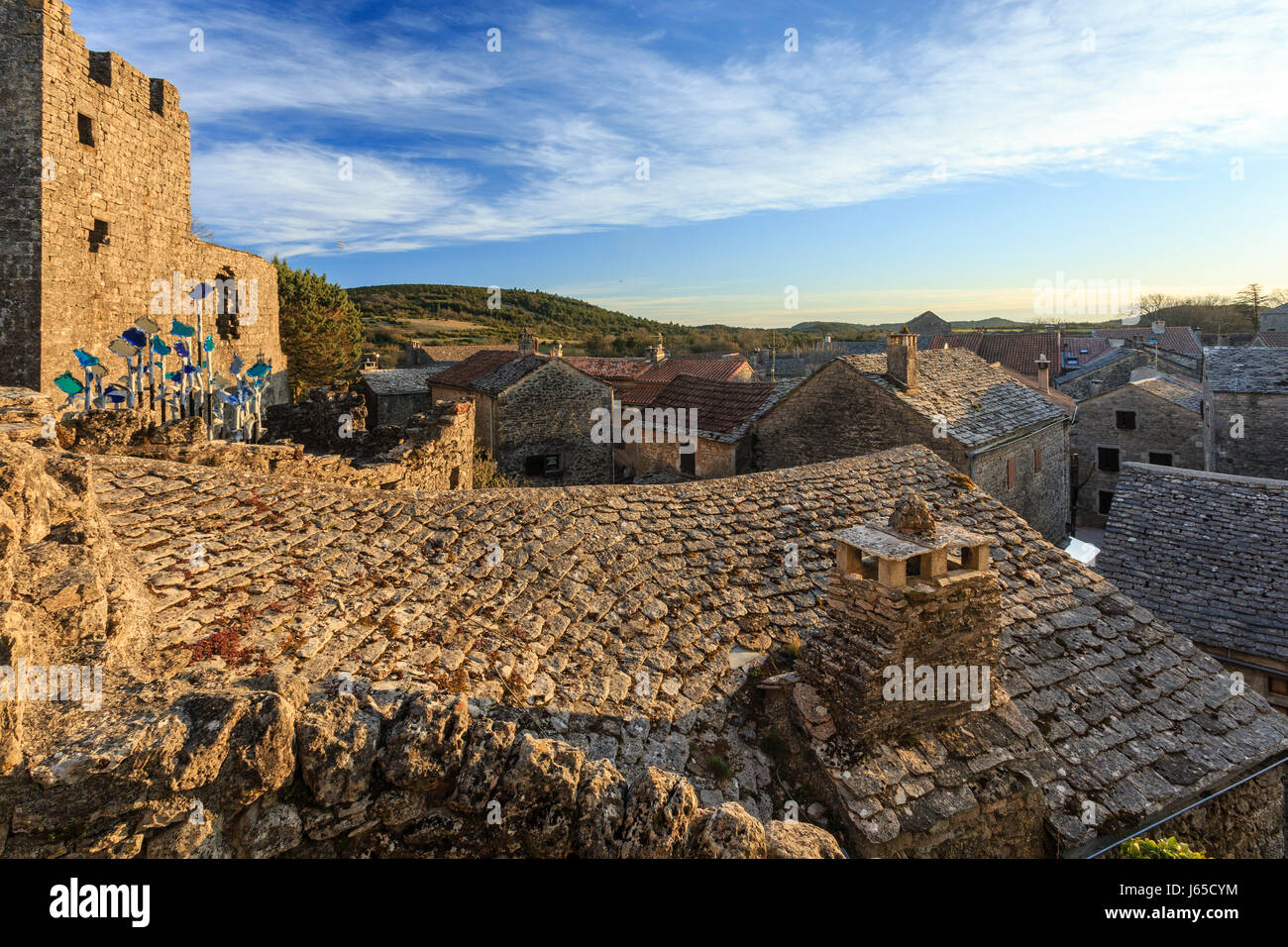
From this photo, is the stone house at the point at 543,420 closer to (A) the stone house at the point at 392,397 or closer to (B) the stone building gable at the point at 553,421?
(B) the stone building gable at the point at 553,421

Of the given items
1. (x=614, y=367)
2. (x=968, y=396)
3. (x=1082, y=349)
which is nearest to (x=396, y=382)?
(x=614, y=367)

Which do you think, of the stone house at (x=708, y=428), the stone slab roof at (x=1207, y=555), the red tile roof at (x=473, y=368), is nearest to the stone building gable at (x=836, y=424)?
the stone house at (x=708, y=428)

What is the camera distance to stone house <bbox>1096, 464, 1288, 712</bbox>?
1084 centimetres

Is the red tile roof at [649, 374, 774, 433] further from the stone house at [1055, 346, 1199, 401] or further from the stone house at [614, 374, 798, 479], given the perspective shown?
the stone house at [1055, 346, 1199, 401]

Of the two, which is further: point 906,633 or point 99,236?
point 99,236

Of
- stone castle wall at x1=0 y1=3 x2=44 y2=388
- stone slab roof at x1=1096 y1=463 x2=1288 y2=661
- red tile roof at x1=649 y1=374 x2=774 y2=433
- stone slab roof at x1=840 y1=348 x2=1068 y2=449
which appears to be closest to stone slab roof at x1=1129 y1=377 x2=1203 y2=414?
stone slab roof at x1=840 y1=348 x2=1068 y2=449

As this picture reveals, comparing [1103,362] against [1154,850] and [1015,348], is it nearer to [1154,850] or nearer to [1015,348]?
[1015,348]

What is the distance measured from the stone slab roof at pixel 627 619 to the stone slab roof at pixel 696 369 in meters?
31.7

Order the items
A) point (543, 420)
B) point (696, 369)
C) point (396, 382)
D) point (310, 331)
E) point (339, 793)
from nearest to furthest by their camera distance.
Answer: point (339, 793)
point (543, 420)
point (396, 382)
point (310, 331)
point (696, 369)

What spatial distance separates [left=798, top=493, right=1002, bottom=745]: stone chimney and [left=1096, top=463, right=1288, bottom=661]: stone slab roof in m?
8.65

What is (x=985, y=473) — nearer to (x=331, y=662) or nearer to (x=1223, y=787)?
(x=1223, y=787)

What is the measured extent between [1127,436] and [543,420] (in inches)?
911

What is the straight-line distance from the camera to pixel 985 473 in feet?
52.6

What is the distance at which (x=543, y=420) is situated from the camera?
24.0m
